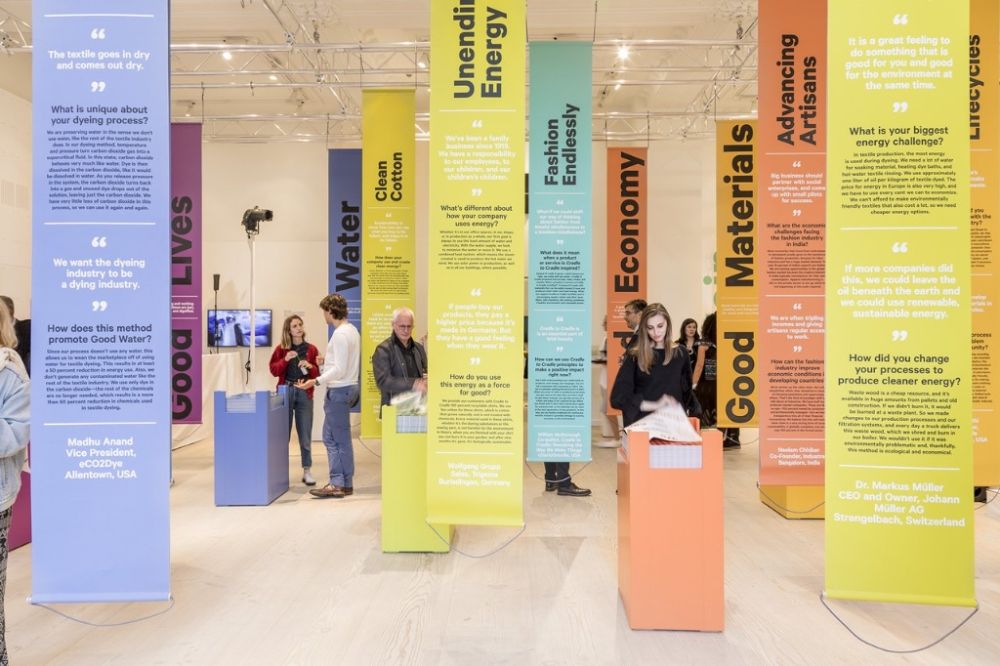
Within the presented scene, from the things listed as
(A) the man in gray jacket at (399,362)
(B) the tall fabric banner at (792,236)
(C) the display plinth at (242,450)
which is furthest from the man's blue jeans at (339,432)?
(B) the tall fabric banner at (792,236)

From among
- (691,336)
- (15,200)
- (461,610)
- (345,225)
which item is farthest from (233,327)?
(461,610)

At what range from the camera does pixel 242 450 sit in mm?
5418

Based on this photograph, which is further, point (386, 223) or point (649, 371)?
point (386, 223)

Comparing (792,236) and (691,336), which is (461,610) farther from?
(691,336)

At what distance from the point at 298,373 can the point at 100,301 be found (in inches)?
135

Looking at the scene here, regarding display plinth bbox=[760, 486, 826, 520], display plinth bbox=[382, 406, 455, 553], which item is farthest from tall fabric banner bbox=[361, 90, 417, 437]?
display plinth bbox=[760, 486, 826, 520]

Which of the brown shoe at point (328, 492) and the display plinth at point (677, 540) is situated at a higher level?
the display plinth at point (677, 540)

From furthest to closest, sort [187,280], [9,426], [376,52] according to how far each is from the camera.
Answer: [376,52], [187,280], [9,426]

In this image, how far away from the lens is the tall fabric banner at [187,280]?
6.34m

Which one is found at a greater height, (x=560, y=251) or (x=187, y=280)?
(x=560, y=251)

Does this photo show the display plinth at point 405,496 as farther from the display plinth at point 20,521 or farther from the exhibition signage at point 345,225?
the exhibition signage at point 345,225

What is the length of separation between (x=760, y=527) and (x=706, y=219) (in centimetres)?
670

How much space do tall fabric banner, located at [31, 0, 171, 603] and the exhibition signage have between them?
502 centimetres

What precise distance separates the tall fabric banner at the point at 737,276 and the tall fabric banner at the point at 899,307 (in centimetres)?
295
